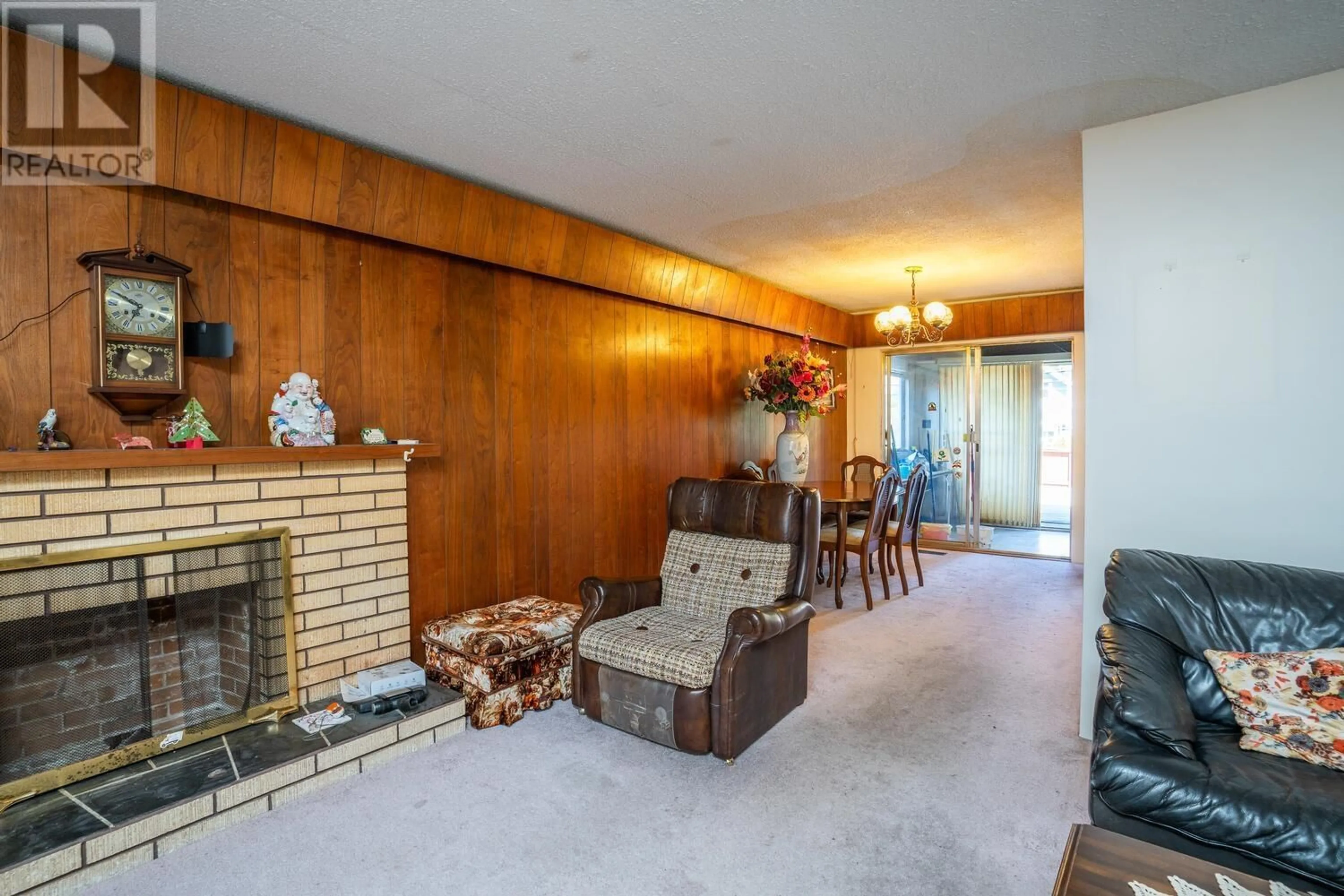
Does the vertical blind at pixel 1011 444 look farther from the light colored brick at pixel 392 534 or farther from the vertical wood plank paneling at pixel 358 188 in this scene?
the vertical wood plank paneling at pixel 358 188

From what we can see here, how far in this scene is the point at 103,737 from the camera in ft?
6.86

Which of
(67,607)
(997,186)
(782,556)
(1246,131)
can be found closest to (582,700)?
(782,556)

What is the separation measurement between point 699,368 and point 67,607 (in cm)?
374

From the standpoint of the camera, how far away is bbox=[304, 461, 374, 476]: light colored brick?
2.59 metres

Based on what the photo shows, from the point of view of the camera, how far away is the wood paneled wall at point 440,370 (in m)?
2.11

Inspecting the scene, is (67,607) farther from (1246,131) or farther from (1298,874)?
(1246,131)

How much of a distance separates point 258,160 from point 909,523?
4.95m

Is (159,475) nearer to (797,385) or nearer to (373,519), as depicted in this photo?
(373,519)

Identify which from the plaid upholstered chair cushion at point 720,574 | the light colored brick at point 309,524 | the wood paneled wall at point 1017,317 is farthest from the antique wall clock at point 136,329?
the wood paneled wall at point 1017,317

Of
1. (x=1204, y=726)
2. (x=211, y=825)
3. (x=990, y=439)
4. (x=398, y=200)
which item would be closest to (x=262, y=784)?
(x=211, y=825)

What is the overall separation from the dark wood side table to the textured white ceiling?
7.07 ft

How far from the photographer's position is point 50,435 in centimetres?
200

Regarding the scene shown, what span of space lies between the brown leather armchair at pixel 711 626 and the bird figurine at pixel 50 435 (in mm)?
1913

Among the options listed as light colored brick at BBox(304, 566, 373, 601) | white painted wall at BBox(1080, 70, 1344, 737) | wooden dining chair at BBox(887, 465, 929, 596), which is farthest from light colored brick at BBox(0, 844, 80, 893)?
wooden dining chair at BBox(887, 465, 929, 596)
